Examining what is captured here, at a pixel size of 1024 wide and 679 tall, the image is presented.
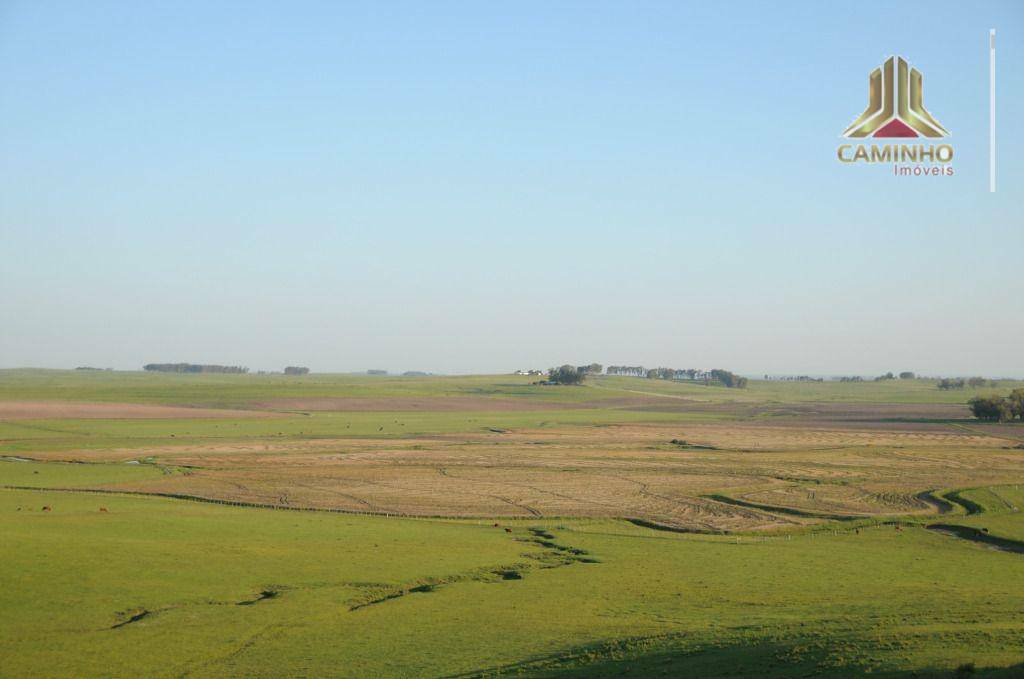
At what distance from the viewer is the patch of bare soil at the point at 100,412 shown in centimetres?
10206

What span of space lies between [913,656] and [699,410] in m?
135

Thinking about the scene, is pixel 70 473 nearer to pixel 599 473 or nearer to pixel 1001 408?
pixel 599 473

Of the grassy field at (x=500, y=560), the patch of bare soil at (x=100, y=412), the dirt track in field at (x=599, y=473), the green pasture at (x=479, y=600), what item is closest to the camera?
the green pasture at (x=479, y=600)

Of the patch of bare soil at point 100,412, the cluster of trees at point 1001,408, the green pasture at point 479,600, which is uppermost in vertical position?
the cluster of trees at point 1001,408

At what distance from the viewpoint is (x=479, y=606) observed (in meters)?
26.5

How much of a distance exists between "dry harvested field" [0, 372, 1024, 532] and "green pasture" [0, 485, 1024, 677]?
26.2 ft

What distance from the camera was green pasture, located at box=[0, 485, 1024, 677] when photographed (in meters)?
20.5

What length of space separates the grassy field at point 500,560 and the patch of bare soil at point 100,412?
21725 mm

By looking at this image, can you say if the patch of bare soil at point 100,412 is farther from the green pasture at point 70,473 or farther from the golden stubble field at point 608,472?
the green pasture at point 70,473

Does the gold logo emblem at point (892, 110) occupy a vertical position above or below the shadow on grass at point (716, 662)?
above

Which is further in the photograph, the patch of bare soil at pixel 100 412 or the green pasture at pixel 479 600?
the patch of bare soil at pixel 100 412

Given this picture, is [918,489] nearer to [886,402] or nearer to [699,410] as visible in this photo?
[699,410]

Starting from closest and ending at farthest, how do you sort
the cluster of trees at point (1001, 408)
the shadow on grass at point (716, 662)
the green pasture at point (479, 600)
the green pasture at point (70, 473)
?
the shadow on grass at point (716, 662) → the green pasture at point (479, 600) → the green pasture at point (70, 473) → the cluster of trees at point (1001, 408)

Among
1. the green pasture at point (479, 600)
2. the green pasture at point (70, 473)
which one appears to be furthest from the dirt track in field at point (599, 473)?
the green pasture at point (479, 600)
